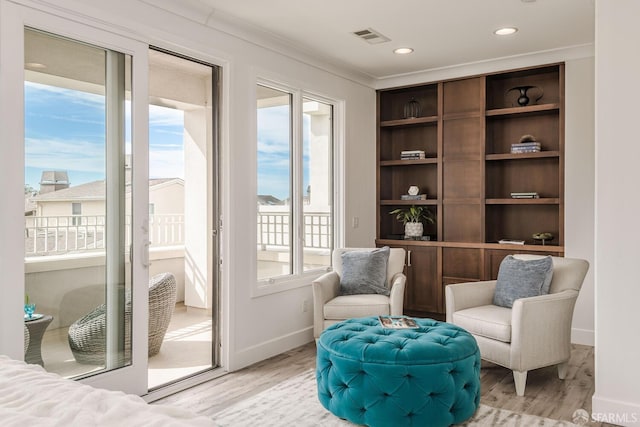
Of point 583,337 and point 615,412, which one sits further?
point 583,337

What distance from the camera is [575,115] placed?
4617mm

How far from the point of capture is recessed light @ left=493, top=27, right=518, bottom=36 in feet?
13.4

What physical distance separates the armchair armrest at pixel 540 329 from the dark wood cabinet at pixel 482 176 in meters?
1.36

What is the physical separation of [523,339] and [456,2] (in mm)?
2274

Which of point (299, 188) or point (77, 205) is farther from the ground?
point (299, 188)

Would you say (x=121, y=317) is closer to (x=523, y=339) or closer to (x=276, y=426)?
(x=276, y=426)

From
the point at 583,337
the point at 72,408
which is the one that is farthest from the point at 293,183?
the point at 72,408

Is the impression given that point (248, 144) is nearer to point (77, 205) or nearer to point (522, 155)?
point (77, 205)

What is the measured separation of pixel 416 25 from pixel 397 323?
88.7 inches

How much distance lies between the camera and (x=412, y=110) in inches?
224

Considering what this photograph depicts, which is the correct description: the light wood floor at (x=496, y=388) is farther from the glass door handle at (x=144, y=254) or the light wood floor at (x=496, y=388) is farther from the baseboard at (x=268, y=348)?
the glass door handle at (x=144, y=254)

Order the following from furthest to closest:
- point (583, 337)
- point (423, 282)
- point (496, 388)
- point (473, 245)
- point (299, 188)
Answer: point (423, 282)
point (473, 245)
point (299, 188)
point (583, 337)
point (496, 388)

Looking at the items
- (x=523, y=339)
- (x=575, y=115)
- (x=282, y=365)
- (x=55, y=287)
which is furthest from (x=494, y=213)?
(x=55, y=287)

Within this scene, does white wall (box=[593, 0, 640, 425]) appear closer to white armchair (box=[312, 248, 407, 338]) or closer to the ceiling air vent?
white armchair (box=[312, 248, 407, 338])
